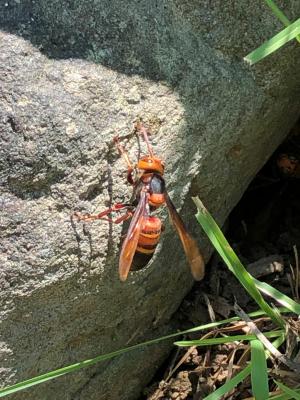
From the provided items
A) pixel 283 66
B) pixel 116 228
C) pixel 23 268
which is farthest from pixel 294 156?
pixel 23 268

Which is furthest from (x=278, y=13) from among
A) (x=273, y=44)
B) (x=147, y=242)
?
(x=147, y=242)

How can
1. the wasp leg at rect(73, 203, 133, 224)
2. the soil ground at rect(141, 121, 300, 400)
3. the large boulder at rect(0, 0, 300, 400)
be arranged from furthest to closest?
the soil ground at rect(141, 121, 300, 400) → the wasp leg at rect(73, 203, 133, 224) → the large boulder at rect(0, 0, 300, 400)

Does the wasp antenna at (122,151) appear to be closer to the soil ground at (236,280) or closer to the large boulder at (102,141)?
the large boulder at (102,141)

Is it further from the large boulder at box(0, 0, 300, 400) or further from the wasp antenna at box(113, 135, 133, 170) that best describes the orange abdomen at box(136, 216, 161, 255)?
the wasp antenna at box(113, 135, 133, 170)

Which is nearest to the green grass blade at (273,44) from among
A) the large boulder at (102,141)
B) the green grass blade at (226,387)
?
the large boulder at (102,141)

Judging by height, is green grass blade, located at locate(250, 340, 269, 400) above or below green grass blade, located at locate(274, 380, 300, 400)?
above

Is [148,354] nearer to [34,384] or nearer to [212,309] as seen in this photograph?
[212,309]

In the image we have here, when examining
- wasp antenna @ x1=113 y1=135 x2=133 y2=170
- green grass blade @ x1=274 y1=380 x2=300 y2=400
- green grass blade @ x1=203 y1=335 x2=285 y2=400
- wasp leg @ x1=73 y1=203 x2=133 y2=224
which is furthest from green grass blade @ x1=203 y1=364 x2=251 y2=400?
wasp antenna @ x1=113 y1=135 x2=133 y2=170
